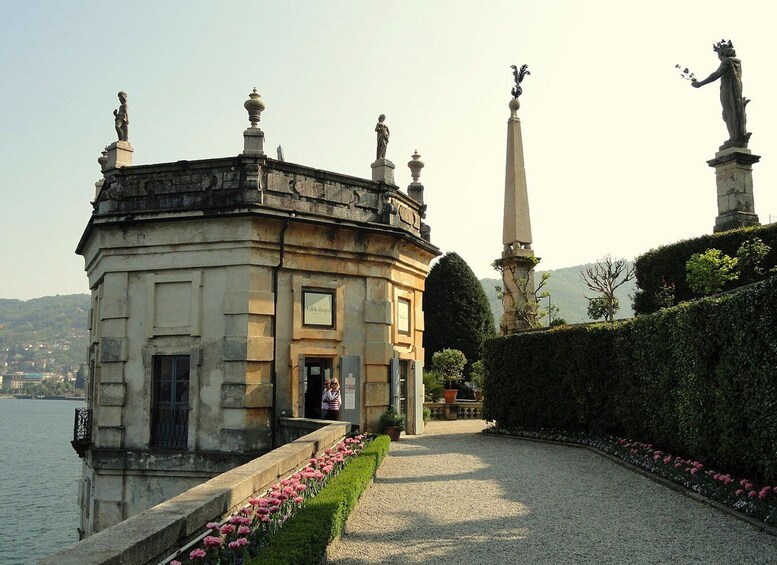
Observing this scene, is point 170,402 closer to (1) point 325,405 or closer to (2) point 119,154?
(1) point 325,405

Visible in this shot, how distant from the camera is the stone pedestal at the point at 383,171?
59.2 feet

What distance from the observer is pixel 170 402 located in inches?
622

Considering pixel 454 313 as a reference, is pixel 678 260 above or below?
below

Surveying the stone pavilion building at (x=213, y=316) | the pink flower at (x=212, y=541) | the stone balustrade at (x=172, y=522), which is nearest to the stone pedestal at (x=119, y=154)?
the stone pavilion building at (x=213, y=316)

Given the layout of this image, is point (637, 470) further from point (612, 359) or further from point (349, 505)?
point (349, 505)

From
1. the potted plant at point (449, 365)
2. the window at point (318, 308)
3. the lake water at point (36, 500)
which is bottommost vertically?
the lake water at point (36, 500)

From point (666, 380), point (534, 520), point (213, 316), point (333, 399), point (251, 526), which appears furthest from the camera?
point (333, 399)

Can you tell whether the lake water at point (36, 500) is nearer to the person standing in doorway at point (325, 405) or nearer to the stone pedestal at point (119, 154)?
the person standing in doorway at point (325, 405)

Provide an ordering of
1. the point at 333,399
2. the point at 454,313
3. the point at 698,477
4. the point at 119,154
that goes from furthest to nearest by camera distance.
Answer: the point at 454,313, the point at 119,154, the point at 333,399, the point at 698,477

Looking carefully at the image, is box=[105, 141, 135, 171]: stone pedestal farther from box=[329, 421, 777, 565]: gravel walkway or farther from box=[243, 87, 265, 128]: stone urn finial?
box=[329, 421, 777, 565]: gravel walkway

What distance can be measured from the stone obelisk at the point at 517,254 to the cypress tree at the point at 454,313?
14.7 metres

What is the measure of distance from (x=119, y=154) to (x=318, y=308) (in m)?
5.94

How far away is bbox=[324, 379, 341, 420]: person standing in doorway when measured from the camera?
619 inches

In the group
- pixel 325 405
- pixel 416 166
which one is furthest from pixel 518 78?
pixel 325 405
